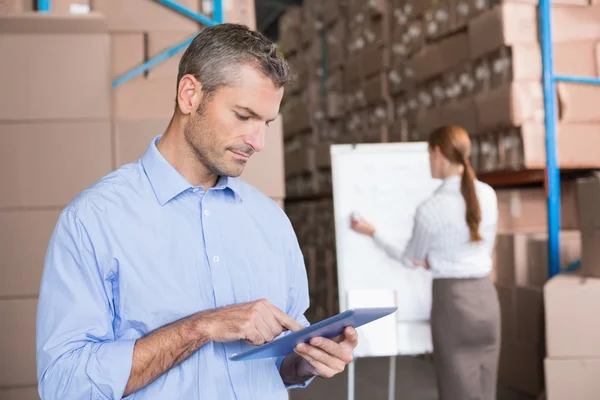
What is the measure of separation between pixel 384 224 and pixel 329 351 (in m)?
2.66

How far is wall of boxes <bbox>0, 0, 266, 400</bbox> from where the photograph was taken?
3.08 metres

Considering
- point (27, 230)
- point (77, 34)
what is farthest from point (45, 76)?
point (27, 230)

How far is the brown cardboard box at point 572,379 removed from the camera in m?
3.39

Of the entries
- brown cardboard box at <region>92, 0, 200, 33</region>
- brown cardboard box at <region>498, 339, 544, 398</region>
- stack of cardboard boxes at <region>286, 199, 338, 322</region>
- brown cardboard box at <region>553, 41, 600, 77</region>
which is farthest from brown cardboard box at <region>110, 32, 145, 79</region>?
stack of cardboard boxes at <region>286, 199, 338, 322</region>

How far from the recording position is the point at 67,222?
1159 mm

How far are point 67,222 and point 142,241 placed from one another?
0.12 meters

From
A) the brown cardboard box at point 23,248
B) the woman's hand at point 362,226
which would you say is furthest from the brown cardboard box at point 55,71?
the woman's hand at point 362,226

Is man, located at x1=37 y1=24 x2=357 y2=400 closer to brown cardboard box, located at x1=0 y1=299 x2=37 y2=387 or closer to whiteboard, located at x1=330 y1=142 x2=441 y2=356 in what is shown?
Result: brown cardboard box, located at x1=0 y1=299 x2=37 y2=387

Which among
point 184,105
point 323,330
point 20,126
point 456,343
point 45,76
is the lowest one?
point 456,343

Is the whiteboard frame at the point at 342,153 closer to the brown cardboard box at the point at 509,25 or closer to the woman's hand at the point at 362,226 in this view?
the woman's hand at the point at 362,226

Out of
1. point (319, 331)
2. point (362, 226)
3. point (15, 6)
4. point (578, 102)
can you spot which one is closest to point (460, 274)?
point (362, 226)

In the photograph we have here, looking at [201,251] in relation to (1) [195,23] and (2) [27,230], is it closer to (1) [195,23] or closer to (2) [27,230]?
(2) [27,230]

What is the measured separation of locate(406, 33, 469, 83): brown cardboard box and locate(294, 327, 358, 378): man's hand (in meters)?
3.45

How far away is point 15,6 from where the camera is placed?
3162mm
